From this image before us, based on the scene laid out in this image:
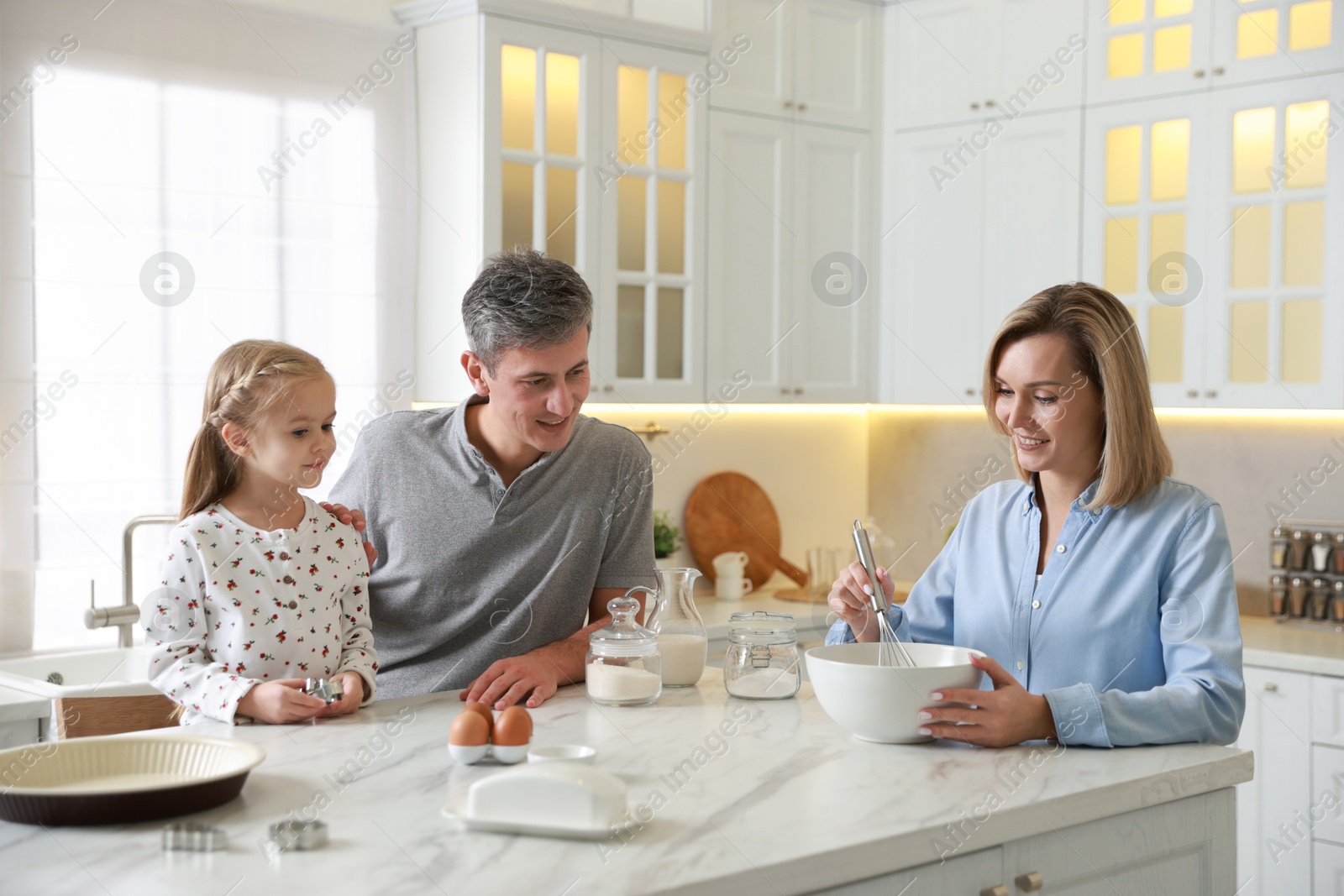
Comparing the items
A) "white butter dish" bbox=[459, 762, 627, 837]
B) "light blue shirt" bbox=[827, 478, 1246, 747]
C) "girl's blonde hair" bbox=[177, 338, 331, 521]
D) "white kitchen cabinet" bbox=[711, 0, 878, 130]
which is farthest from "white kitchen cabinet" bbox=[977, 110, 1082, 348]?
"white butter dish" bbox=[459, 762, 627, 837]

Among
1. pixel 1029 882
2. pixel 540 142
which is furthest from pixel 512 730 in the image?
→ pixel 540 142

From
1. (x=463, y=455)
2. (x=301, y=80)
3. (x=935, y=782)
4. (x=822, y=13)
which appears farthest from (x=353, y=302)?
(x=935, y=782)

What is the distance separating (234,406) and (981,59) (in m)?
2.92

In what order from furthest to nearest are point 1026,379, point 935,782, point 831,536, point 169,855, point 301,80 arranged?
point 831,536, point 301,80, point 1026,379, point 935,782, point 169,855

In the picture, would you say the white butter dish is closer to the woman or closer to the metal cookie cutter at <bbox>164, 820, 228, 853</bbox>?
the metal cookie cutter at <bbox>164, 820, 228, 853</bbox>

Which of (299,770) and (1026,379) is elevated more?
(1026,379)

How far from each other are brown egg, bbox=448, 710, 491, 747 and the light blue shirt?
1.92 ft

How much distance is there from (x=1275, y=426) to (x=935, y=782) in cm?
263

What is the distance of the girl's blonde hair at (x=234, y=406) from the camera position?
5.42ft

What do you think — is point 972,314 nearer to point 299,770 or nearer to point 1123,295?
point 1123,295

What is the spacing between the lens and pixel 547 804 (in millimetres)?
1166

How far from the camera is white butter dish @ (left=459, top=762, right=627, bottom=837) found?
1155 mm

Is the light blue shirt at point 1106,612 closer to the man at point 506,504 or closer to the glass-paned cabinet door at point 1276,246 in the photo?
the man at point 506,504

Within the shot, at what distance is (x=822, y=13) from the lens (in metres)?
4.05
